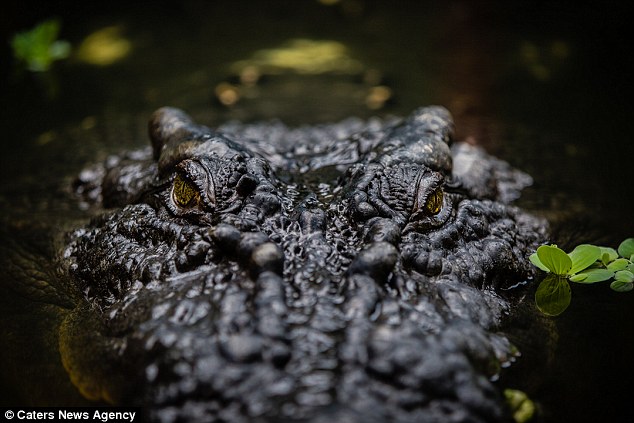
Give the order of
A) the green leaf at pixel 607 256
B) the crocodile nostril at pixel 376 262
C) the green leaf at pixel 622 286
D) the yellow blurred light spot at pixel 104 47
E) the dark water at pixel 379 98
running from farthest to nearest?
the yellow blurred light spot at pixel 104 47, the green leaf at pixel 607 256, the green leaf at pixel 622 286, the dark water at pixel 379 98, the crocodile nostril at pixel 376 262

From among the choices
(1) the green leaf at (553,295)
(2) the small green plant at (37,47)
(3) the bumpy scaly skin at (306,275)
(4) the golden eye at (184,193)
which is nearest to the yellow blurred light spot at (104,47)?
(2) the small green plant at (37,47)

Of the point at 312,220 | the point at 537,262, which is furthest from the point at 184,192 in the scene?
the point at 537,262

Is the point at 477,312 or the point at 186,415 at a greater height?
the point at 477,312

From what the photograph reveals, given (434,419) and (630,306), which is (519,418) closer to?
(434,419)

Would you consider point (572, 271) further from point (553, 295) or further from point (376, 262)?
point (376, 262)

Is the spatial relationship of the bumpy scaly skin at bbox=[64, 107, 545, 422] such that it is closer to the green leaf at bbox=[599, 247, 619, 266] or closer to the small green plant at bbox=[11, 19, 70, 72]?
the green leaf at bbox=[599, 247, 619, 266]

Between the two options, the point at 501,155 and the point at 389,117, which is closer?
the point at 501,155

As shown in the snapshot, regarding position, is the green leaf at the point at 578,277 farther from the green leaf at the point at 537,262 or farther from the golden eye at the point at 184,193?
the golden eye at the point at 184,193

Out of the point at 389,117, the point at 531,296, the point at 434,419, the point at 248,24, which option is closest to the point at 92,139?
the point at 389,117
